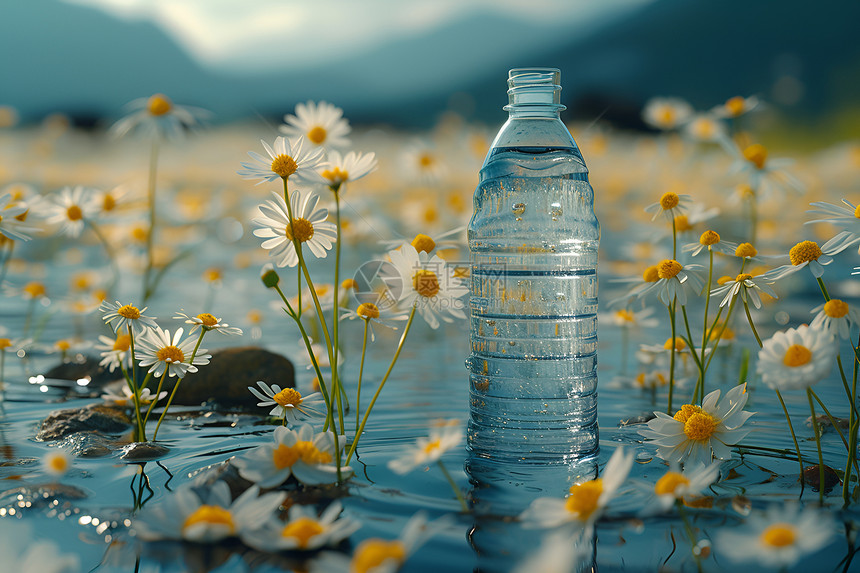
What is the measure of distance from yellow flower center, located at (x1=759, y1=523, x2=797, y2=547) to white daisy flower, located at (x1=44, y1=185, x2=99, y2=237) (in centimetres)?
231

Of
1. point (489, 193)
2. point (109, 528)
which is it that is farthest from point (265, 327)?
point (109, 528)

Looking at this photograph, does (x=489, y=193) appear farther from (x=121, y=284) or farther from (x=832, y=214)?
(x=121, y=284)

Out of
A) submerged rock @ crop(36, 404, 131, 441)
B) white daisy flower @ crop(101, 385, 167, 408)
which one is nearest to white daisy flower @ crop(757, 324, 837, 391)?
white daisy flower @ crop(101, 385, 167, 408)

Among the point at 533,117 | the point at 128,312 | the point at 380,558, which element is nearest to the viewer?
the point at 380,558

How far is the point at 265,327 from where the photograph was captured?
13.8ft

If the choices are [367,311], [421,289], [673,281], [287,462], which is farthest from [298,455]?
[673,281]

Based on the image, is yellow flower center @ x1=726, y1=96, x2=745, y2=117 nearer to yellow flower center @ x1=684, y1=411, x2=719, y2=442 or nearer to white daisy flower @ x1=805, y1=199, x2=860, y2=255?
white daisy flower @ x1=805, y1=199, x2=860, y2=255

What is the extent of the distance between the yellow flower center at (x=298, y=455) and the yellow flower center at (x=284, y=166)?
58 centimetres

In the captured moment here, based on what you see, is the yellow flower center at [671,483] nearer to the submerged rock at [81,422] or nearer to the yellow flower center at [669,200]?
the yellow flower center at [669,200]

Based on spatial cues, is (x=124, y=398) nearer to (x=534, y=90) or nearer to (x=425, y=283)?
(x=425, y=283)

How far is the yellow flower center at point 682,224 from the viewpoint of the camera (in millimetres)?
2342

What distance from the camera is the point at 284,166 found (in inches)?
68.2

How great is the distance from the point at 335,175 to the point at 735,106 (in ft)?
4.77

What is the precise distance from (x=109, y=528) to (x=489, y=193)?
1288mm
